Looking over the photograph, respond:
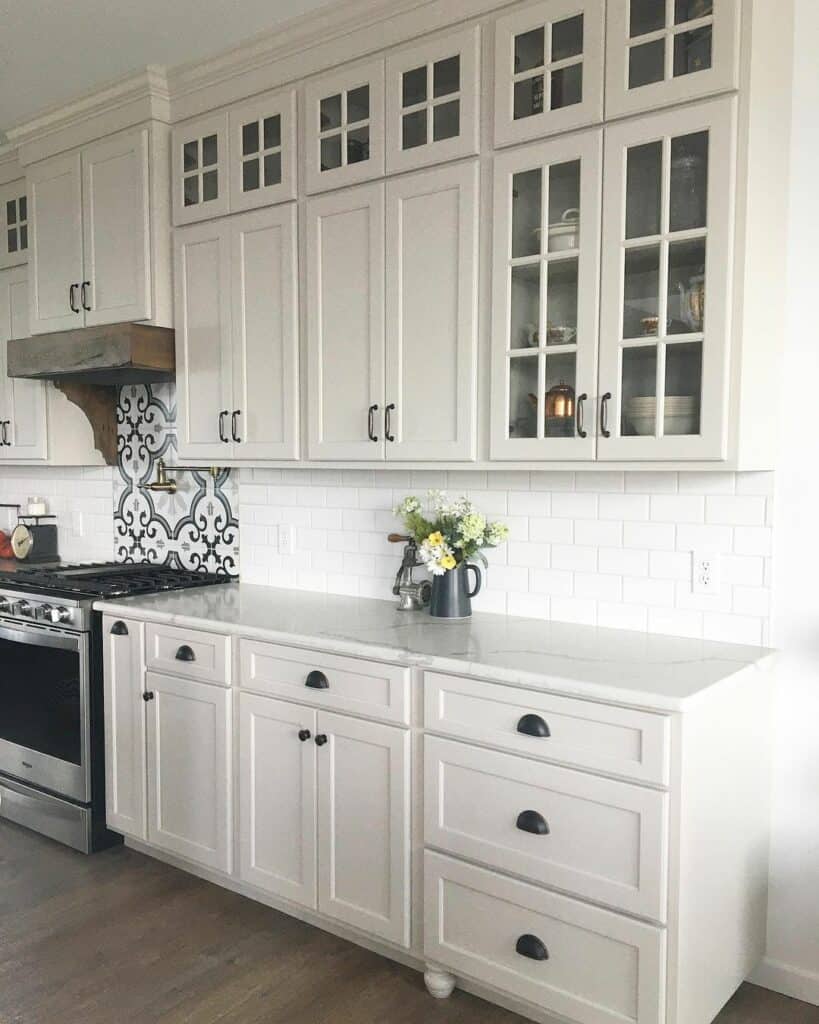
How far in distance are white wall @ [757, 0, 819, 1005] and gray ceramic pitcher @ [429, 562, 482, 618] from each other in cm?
88

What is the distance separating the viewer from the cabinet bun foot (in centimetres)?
229

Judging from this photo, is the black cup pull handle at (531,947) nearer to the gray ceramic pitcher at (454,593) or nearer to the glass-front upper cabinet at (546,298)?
the gray ceramic pitcher at (454,593)

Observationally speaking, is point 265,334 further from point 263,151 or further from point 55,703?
point 55,703

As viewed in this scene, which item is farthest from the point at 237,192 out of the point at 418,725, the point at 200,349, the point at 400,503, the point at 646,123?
the point at 418,725

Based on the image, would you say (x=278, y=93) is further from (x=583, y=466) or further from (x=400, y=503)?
(x=583, y=466)

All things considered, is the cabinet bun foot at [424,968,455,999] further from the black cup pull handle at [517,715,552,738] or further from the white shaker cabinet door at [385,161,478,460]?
the white shaker cabinet door at [385,161,478,460]

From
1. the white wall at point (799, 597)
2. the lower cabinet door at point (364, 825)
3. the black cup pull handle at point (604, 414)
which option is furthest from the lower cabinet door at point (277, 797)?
the white wall at point (799, 597)

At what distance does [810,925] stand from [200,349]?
8.62 feet

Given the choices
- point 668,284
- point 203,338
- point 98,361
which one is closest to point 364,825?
point 668,284

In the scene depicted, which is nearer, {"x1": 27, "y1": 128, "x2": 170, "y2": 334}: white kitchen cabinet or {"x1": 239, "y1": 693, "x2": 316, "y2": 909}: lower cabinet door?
{"x1": 239, "y1": 693, "x2": 316, "y2": 909}: lower cabinet door

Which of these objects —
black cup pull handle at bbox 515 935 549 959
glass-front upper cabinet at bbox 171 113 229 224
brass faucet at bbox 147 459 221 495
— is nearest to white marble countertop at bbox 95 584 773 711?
black cup pull handle at bbox 515 935 549 959

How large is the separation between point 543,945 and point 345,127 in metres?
2.37

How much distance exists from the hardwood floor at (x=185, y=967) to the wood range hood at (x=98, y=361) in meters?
1.81

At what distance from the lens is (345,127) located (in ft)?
8.96
